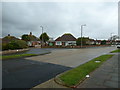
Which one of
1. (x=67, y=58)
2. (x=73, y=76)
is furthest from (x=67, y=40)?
(x=73, y=76)

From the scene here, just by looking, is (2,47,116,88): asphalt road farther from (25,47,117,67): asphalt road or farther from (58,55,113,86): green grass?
(58,55,113,86): green grass

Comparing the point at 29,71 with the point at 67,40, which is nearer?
the point at 29,71

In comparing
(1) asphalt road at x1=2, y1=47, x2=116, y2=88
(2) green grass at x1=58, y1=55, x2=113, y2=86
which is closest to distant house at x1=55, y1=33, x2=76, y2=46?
(1) asphalt road at x1=2, y1=47, x2=116, y2=88

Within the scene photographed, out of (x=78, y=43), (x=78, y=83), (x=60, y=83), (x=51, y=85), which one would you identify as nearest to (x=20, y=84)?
(x=51, y=85)

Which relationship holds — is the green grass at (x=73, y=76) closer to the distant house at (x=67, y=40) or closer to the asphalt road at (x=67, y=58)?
the asphalt road at (x=67, y=58)

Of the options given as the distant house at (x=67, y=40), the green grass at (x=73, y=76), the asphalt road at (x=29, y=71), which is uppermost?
the distant house at (x=67, y=40)

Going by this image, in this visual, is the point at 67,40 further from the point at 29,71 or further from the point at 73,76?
the point at 73,76

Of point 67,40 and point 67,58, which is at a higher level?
point 67,40

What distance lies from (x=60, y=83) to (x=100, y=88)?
1.61 m

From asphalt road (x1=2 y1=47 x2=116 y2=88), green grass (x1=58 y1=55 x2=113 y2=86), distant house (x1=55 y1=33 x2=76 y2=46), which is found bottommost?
asphalt road (x1=2 y1=47 x2=116 y2=88)

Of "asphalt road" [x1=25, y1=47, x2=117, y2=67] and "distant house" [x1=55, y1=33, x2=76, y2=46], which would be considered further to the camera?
"distant house" [x1=55, y1=33, x2=76, y2=46]

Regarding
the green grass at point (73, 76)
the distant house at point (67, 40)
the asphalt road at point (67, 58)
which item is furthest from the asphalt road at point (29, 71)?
the distant house at point (67, 40)

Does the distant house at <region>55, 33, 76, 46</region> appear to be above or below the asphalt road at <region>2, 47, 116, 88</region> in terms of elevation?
above

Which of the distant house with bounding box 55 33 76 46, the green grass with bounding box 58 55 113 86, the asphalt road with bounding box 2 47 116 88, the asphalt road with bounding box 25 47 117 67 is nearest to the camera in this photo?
the green grass with bounding box 58 55 113 86
